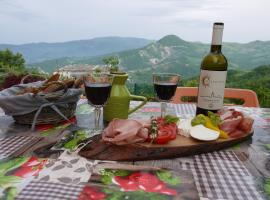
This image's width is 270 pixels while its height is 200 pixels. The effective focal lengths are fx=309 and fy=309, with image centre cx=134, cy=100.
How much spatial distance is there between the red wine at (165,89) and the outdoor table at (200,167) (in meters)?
0.28

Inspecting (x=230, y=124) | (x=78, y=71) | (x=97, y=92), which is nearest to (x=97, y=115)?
(x=97, y=92)

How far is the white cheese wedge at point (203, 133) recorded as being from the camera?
0.93 m

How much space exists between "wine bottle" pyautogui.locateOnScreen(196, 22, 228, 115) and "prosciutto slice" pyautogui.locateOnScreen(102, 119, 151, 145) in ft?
0.98

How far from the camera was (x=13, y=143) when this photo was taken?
96cm

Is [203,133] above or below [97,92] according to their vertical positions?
below

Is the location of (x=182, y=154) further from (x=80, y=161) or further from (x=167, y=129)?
(x=80, y=161)

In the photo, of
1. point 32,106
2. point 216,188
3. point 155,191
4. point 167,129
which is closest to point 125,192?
point 155,191

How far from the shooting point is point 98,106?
3.36 ft

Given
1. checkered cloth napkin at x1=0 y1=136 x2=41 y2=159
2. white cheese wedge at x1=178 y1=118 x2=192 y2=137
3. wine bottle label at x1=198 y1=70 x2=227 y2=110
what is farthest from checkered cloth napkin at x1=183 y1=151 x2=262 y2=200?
checkered cloth napkin at x1=0 y1=136 x2=41 y2=159

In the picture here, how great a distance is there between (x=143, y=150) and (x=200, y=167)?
0.16 m

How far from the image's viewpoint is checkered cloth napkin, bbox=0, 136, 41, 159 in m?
0.88

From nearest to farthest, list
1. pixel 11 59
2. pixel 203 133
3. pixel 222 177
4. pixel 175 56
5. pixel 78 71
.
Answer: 1. pixel 222 177
2. pixel 203 133
3. pixel 78 71
4. pixel 175 56
5. pixel 11 59

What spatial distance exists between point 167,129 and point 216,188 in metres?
0.28

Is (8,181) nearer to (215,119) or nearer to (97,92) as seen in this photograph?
(97,92)
